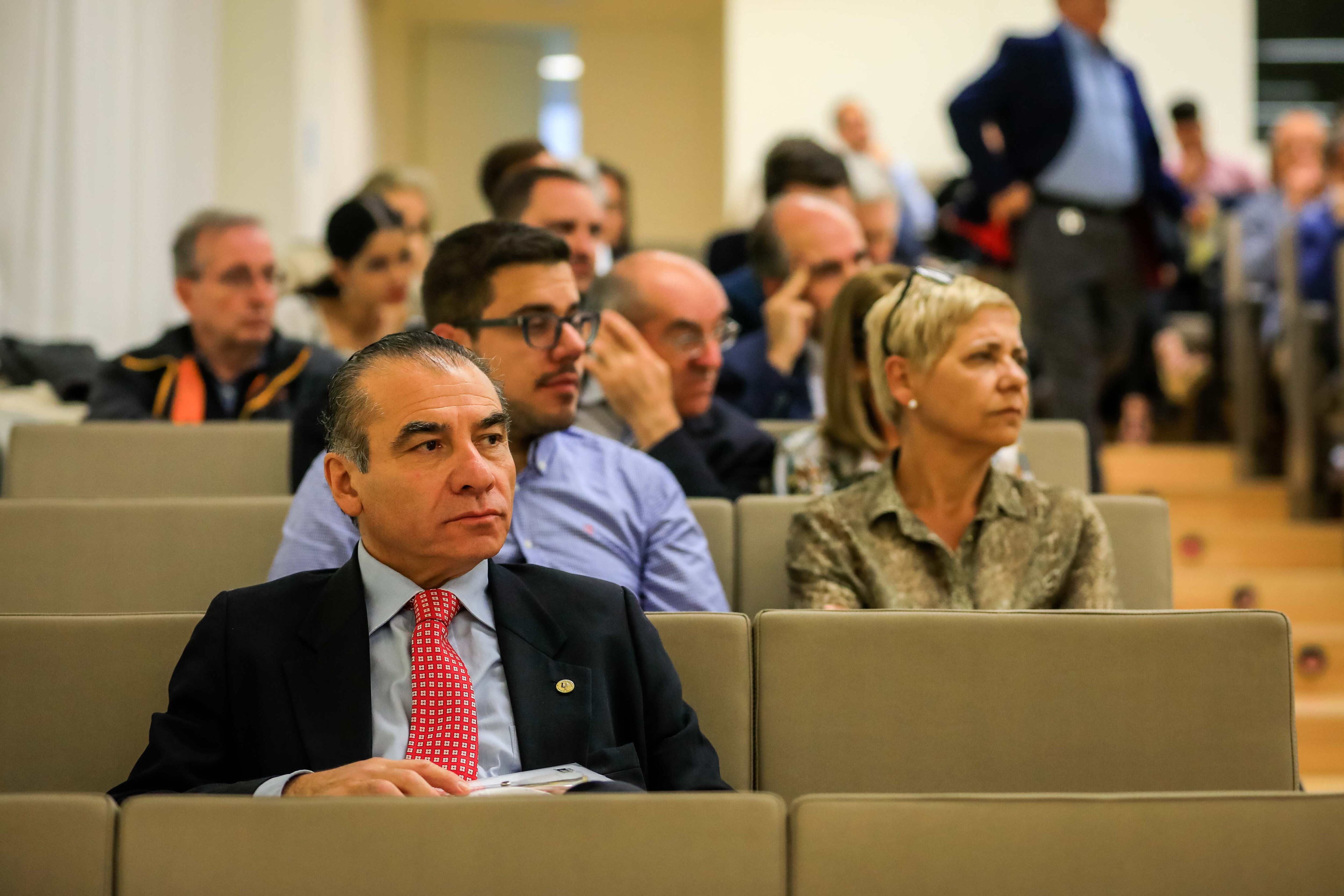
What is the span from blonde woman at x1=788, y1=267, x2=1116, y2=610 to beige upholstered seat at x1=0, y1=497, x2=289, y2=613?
867 millimetres

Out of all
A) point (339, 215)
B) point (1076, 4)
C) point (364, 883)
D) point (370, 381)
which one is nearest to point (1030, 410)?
point (1076, 4)

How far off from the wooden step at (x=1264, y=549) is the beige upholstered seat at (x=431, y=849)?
11.8 ft

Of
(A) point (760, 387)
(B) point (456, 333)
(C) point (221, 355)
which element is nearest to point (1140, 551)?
(B) point (456, 333)

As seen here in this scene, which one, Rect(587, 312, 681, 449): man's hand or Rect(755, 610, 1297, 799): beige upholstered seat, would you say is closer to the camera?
Rect(755, 610, 1297, 799): beige upholstered seat

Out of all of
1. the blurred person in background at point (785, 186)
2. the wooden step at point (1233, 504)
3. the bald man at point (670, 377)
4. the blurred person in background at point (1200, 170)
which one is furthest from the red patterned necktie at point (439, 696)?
the blurred person in background at point (1200, 170)

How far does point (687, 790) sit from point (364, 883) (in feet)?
1.25

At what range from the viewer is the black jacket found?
3.26 metres

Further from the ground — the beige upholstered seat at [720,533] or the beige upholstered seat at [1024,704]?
the beige upholstered seat at [720,533]

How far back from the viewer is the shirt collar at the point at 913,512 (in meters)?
1.99

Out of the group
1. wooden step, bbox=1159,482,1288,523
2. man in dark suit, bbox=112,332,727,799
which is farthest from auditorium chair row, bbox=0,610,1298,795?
wooden step, bbox=1159,482,1288,523

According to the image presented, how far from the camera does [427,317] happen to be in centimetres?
223

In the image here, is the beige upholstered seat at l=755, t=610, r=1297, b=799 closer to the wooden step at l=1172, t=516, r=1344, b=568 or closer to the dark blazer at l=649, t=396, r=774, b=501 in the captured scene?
the dark blazer at l=649, t=396, r=774, b=501

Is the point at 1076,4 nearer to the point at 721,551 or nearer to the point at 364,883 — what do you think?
the point at 721,551

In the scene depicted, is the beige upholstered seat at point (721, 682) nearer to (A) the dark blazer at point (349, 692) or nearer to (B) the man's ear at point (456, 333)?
(A) the dark blazer at point (349, 692)
